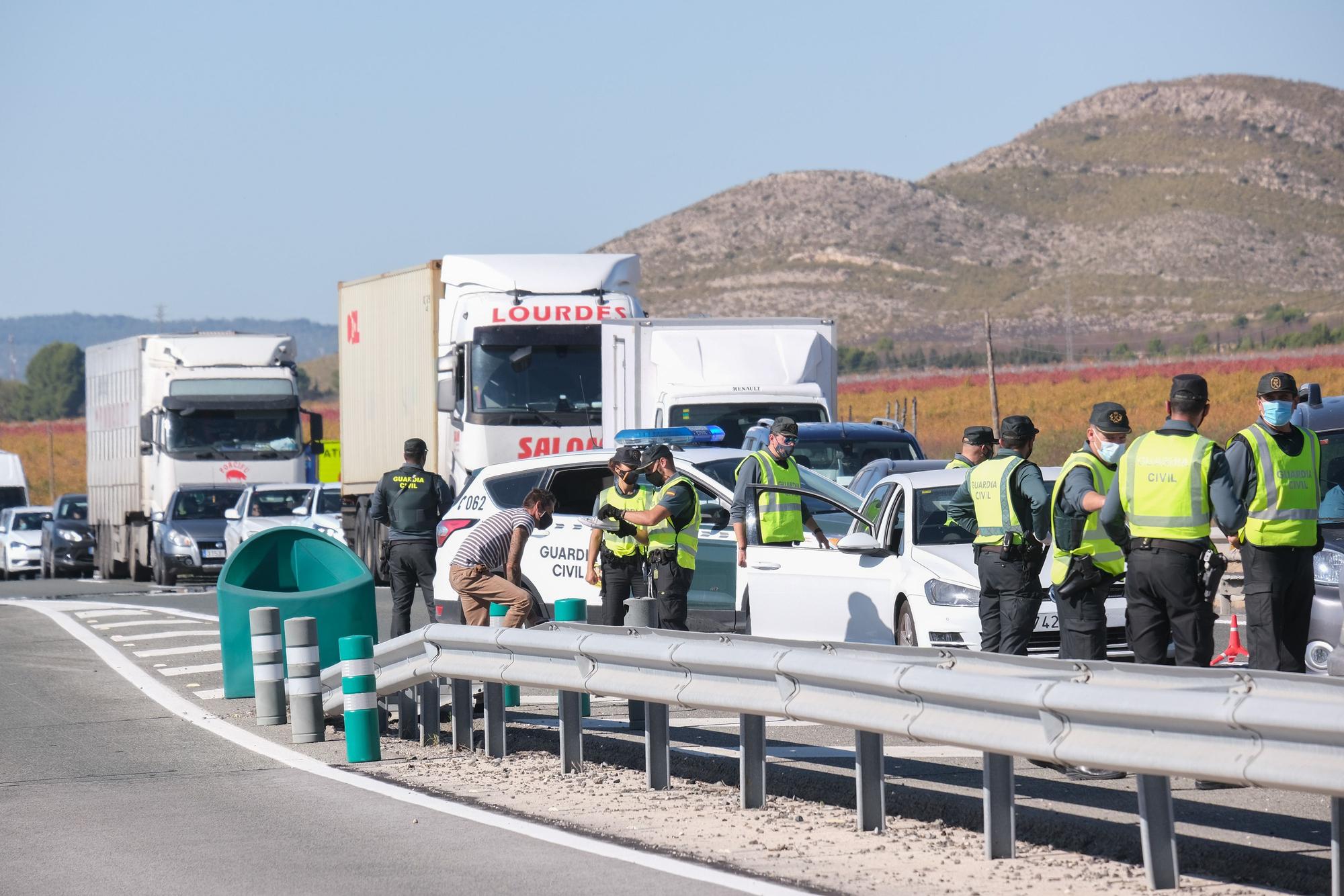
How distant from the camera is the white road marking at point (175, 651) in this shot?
683 inches

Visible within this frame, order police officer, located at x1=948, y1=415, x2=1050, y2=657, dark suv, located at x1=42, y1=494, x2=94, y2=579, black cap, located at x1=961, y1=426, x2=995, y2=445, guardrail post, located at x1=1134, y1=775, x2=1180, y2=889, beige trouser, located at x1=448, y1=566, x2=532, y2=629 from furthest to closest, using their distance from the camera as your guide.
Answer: dark suv, located at x1=42, y1=494, x2=94, y2=579 → black cap, located at x1=961, y1=426, x2=995, y2=445 → beige trouser, located at x1=448, y1=566, x2=532, y2=629 → police officer, located at x1=948, y1=415, x2=1050, y2=657 → guardrail post, located at x1=1134, y1=775, x2=1180, y2=889

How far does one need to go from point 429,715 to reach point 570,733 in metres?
1.59

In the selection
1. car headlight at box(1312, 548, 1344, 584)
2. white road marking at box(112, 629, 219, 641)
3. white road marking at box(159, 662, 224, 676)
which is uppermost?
car headlight at box(1312, 548, 1344, 584)

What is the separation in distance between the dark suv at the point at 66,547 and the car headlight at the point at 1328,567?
3055 centimetres

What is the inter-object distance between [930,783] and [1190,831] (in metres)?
1.68

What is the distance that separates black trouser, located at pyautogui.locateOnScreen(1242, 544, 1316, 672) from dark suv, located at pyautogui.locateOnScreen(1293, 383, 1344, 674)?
0.11 m

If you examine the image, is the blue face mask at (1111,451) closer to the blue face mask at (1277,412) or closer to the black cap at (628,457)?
the blue face mask at (1277,412)

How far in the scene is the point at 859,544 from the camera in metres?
11.8

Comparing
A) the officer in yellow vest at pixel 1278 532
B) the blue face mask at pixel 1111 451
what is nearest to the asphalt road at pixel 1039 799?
the officer in yellow vest at pixel 1278 532

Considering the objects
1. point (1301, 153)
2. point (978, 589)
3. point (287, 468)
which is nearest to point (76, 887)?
point (978, 589)

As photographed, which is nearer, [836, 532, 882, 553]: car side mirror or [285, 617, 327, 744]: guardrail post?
[285, 617, 327, 744]: guardrail post

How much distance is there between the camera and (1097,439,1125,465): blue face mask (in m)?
9.41

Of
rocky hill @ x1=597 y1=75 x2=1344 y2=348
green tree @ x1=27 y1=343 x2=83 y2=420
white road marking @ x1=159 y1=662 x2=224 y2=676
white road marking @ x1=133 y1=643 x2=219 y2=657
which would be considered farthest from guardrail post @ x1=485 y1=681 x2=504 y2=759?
green tree @ x1=27 y1=343 x2=83 y2=420

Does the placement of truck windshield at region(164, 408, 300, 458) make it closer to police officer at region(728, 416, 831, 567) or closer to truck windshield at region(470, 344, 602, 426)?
truck windshield at region(470, 344, 602, 426)
